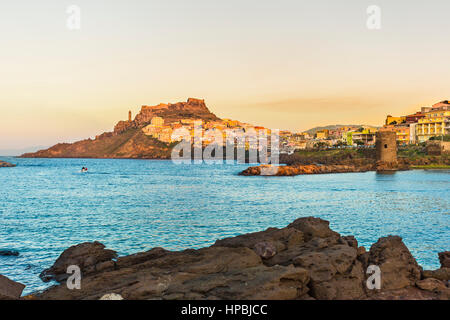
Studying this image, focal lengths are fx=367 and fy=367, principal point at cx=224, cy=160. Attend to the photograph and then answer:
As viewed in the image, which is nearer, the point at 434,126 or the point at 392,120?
the point at 434,126

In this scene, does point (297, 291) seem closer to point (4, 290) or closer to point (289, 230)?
point (289, 230)

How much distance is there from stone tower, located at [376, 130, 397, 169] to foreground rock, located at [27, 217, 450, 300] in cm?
8417

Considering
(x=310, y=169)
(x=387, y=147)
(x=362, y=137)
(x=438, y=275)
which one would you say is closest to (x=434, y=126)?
(x=362, y=137)

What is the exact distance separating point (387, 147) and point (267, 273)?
299 ft

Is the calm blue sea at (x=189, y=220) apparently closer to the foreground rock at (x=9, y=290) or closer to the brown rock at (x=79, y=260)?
the brown rock at (x=79, y=260)

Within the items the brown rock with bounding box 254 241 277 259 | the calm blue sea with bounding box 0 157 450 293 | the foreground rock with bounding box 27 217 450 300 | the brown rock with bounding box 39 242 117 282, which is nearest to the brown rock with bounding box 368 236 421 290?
the foreground rock with bounding box 27 217 450 300

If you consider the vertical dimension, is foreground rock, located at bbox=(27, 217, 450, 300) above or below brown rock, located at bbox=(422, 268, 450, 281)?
above

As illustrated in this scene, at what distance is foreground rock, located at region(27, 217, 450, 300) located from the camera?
872 centimetres

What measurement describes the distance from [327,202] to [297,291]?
29.1 m

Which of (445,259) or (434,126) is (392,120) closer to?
(434,126)

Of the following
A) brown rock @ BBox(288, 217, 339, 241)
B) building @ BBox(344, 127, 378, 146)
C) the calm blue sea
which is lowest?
the calm blue sea

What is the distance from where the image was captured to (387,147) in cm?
9125

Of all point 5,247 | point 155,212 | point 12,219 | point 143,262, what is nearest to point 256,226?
point 155,212

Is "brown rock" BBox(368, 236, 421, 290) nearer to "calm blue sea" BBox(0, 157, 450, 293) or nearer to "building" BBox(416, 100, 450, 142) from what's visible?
"calm blue sea" BBox(0, 157, 450, 293)
